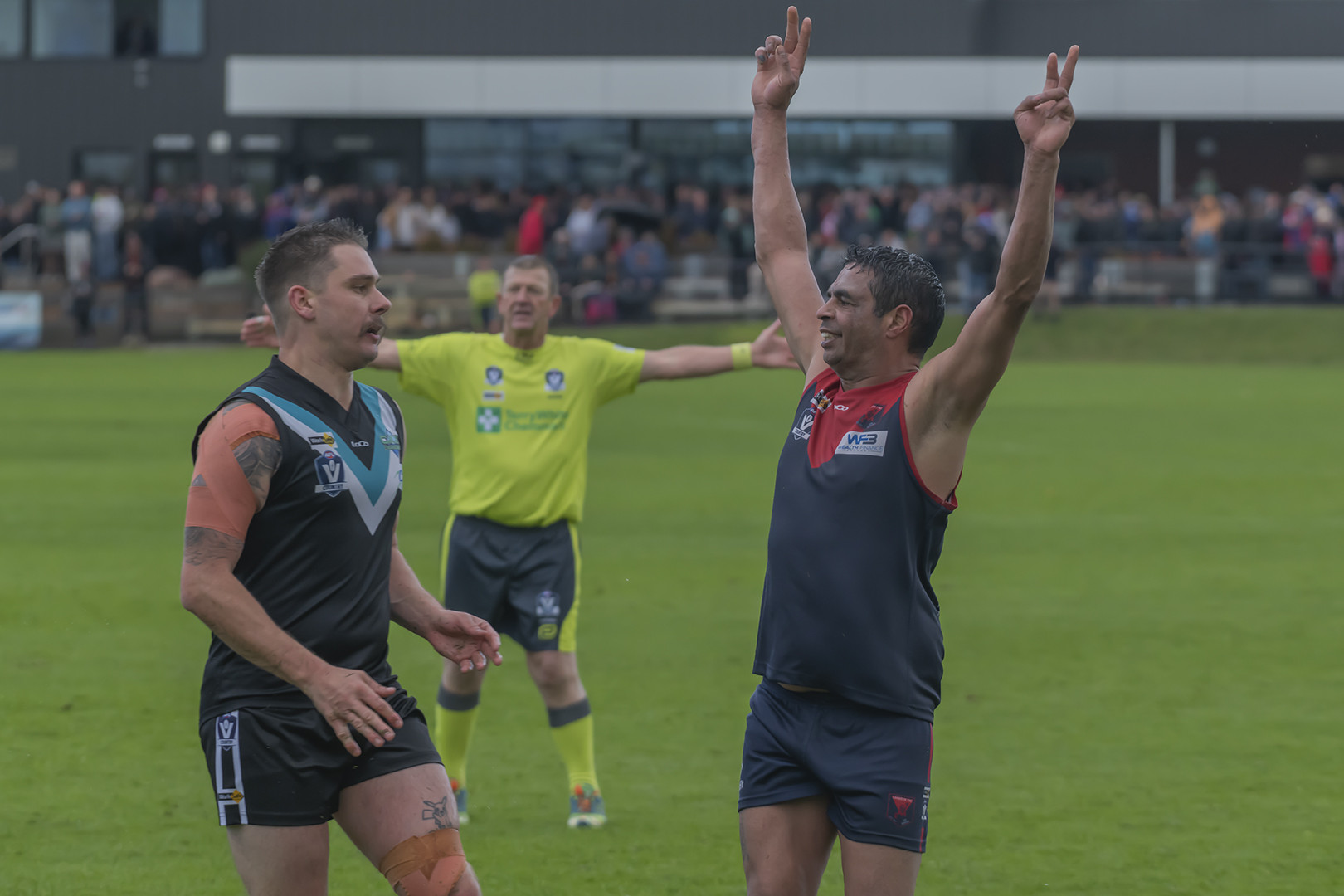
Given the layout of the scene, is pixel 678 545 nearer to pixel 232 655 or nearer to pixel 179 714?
pixel 179 714

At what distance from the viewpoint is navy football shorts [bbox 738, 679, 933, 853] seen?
4660 mm

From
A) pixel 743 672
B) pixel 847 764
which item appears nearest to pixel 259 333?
pixel 847 764

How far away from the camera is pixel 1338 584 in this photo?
43.1ft

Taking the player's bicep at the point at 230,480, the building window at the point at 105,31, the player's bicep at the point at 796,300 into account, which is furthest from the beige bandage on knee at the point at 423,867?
the building window at the point at 105,31

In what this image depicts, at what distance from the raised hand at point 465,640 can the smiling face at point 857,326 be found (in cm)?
130

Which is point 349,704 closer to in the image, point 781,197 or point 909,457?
point 909,457

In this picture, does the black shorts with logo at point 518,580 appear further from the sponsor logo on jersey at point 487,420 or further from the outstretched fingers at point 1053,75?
the outstretched fingers at point 1053,75

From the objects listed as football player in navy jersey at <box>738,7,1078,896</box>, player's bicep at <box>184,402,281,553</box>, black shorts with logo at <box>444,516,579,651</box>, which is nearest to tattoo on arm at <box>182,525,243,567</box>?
player's bicep at <box>184,402,281,553</box>

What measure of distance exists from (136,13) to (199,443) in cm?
4355

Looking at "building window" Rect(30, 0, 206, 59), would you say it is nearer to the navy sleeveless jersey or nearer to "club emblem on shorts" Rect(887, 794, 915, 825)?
the navy sleeveless jersey

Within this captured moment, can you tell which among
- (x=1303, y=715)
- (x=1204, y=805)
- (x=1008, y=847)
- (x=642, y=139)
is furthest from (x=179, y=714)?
(x=642, y=139)

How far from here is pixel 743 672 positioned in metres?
10.3

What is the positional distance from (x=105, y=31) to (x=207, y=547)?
4381 cm

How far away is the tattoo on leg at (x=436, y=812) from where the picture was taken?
15.5 ft
